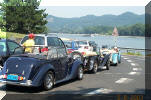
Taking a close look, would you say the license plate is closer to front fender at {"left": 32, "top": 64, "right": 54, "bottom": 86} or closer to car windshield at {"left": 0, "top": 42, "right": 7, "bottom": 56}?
front fender at {"left": 32, "top": 64, "right": 54, "bottom": 86}

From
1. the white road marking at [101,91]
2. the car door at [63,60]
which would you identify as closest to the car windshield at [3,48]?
the car door at [63,60]

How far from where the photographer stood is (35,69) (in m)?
9.15

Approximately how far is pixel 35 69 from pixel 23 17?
53.9 meters

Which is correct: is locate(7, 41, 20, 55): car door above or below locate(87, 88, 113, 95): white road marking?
above

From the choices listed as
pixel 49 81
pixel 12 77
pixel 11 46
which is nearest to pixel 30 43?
pixel 11 46

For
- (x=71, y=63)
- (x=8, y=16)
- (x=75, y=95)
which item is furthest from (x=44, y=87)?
(x=8, y=16)

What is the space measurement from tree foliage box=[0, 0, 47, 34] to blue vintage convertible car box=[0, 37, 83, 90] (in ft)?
166

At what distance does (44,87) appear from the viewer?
9.53 meters

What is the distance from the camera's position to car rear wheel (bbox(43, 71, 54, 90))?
374 inches

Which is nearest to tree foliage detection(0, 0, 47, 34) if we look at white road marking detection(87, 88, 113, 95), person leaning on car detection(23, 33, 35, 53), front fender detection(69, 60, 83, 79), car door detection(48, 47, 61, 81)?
person leaning on car detection(23, 33, 35, 53)

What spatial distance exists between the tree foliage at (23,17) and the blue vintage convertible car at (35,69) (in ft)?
166

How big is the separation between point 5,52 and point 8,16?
50304mm

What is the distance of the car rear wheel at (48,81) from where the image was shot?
31.2 ft

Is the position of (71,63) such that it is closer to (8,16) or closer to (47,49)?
(47,49)
